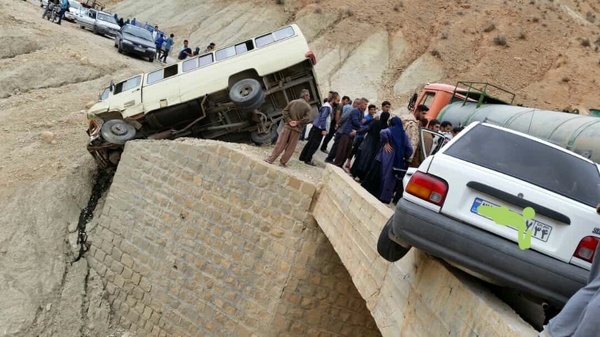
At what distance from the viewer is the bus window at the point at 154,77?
12.7m

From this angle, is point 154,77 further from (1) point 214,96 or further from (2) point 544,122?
(2) point 544,122

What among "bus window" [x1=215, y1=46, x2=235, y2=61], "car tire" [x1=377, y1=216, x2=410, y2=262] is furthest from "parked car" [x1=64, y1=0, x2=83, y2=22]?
"car tire" [x1=377, y1=216, x2=410, y2=262]

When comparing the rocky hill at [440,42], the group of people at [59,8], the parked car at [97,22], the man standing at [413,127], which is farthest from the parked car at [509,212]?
the parked car at [97,22]

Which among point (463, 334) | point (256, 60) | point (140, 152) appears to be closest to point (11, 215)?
point (140, 152)

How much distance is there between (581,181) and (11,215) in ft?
36.9

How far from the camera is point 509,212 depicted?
13.6ft

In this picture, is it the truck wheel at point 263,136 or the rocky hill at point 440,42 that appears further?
the rocky hill at point 440,42

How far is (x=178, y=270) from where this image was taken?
410 inches

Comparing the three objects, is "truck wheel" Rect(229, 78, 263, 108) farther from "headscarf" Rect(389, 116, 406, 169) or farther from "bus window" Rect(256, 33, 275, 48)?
"headscarf" Rect(389, 116, 406, 169)

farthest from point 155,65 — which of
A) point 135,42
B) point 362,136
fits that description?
point 362,136

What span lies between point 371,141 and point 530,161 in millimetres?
5011

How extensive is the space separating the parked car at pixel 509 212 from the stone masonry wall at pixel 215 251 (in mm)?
4475

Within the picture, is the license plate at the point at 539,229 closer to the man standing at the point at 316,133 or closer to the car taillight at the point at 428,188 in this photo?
the car taillight at the point at 428,188

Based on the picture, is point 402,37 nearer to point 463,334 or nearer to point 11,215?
point 11,215
